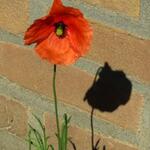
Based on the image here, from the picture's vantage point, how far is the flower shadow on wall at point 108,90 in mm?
1265

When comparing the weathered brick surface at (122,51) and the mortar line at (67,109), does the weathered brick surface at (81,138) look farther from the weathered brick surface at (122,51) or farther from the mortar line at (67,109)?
the weathered brick surface at (122,51)

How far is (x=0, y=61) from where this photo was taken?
149 cm

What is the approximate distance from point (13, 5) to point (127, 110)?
319 mm

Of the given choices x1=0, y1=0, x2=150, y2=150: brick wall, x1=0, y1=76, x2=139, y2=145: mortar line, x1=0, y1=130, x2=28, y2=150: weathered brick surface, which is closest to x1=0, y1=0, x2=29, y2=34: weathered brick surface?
x1=0, y1=0, x2=150, y2=150: brick wall

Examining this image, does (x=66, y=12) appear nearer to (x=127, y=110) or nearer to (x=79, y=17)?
(x=79, y=17)

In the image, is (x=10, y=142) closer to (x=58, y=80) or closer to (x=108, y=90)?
(x=58, y=80)

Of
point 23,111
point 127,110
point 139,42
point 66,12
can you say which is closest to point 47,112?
point 23,111

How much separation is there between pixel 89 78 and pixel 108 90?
0.14ft

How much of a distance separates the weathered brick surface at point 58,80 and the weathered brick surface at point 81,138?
5cm

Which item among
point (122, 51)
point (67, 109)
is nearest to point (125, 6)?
point (122, 51)

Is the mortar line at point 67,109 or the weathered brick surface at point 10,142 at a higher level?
the mortar line at point 67,109

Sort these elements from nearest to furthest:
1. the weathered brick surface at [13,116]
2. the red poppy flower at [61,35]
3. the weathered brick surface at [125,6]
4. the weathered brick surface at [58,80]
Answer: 1. the red poppy flower at [61,35]
2. the weathered brick surface at [125,6]
3. the weathered brick surface at [58,80]
4. the weathered brick surface at [13,116]

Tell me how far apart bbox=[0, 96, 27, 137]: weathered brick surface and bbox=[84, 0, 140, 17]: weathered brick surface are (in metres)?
0.38

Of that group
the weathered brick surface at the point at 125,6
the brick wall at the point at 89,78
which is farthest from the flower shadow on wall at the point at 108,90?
the weathered brick surface at the point at 125,6
